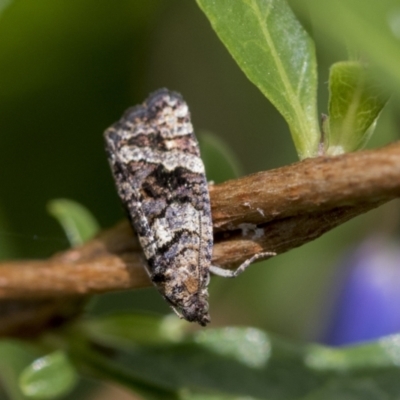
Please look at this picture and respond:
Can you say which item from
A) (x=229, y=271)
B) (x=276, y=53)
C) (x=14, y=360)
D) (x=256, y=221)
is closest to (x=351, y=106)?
(x=276, y=53)

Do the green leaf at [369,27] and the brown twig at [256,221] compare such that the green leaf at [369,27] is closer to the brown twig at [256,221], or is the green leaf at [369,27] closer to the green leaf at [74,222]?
the brown twig at [256,221]

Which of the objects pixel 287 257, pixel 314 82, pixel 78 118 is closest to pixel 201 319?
pixel 314 82

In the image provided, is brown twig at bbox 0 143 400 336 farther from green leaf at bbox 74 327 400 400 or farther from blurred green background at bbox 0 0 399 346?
blurred green background at bbox 0 0 399 346

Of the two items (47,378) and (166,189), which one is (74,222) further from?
(47,378)

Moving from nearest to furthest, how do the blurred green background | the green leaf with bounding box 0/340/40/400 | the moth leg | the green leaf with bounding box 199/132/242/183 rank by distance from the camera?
the moth leg < the green leaf with bounding box 199/132/242/183 < the green leaf with bounding box 0/340/40/400 < the blurred green background

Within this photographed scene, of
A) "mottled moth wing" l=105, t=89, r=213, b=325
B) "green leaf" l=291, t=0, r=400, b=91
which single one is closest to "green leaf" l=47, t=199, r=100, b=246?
"mottled moth wing" l=105, t=89, r=213, b=325
